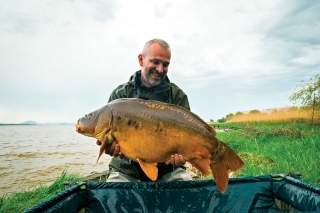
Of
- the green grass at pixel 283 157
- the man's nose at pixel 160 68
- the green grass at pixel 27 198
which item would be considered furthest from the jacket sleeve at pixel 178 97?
the green grass at pixel 27 198

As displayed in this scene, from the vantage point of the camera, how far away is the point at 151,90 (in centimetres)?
250

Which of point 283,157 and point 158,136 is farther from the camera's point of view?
point 283,157

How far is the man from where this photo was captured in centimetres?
231

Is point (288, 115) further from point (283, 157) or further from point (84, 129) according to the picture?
point (84, 129)

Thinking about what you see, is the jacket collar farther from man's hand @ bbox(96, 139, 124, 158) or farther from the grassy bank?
the grassy bank

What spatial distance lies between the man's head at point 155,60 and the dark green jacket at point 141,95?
91mm

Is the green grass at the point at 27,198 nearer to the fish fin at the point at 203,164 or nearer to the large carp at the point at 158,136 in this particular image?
the large carp at the point at 158,136

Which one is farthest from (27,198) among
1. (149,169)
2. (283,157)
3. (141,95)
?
(283,157)

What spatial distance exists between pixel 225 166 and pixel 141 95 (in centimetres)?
115

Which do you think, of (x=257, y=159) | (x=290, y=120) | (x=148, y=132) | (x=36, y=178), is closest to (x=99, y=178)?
(x=36, y=178)

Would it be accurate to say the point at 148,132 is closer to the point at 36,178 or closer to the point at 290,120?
the point at 36,178

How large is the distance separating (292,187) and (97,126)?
147cm

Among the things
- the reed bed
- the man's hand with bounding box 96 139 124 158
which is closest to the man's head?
the man's hand with bounding box 96 139 124 158

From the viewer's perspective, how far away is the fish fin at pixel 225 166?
1.59m
